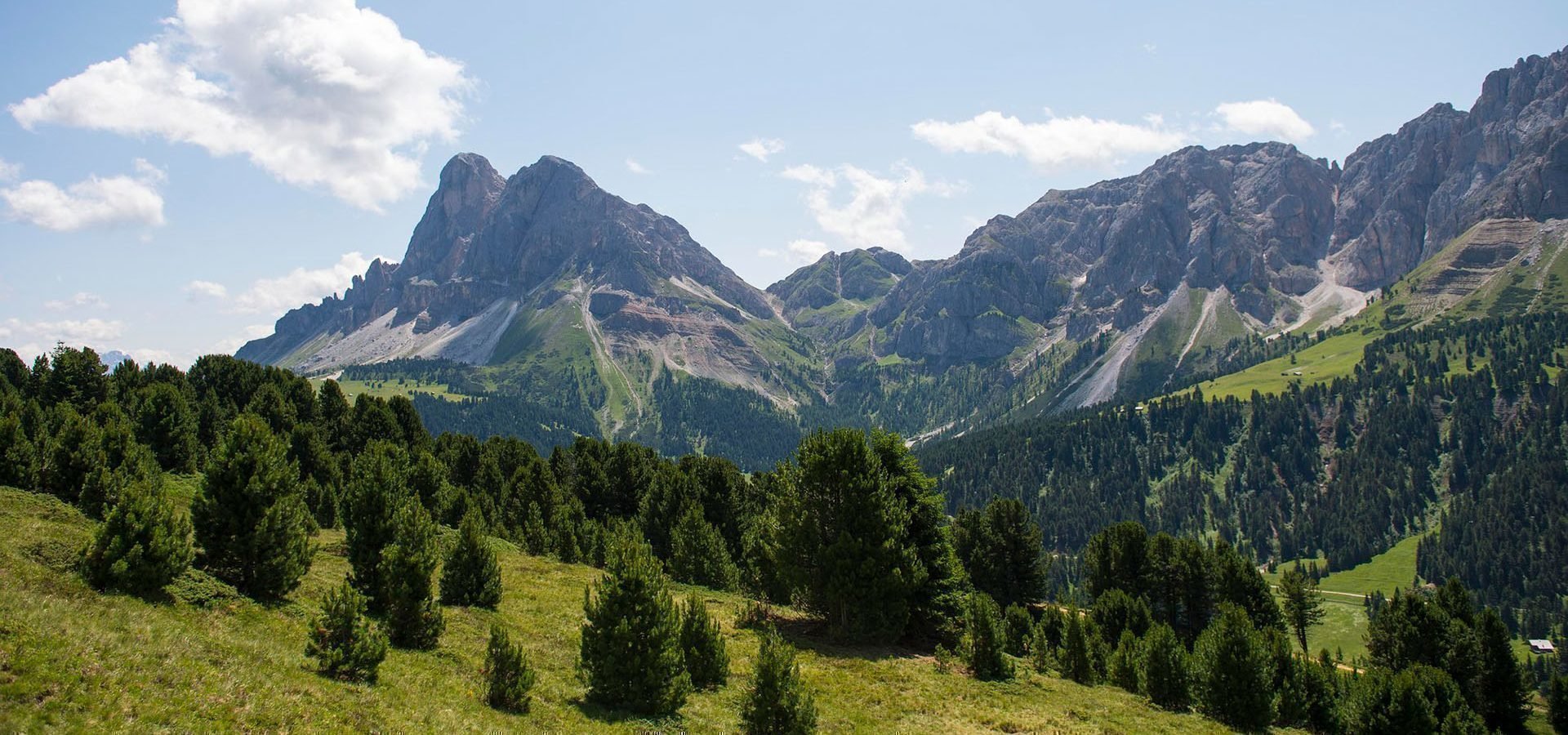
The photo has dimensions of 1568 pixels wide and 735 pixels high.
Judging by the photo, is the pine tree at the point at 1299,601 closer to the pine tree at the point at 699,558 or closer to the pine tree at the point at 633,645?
the pine tree at the point at 699,558

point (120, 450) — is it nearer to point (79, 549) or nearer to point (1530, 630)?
point (79, 549)

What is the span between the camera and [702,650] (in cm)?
3161

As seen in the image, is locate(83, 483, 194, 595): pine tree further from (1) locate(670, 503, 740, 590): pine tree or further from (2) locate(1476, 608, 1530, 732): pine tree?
(2) locate(1476, 608, 1530, 732): pine tree

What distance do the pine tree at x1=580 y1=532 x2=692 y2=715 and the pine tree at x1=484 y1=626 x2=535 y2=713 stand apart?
2.68m

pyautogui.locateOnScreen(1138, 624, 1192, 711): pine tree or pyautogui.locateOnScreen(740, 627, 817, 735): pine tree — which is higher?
pyautogui.locateOnScreen(740, 627, 817, 735): pine tree

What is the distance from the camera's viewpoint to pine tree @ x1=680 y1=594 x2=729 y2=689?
31266mm

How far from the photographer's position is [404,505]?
34.2 m

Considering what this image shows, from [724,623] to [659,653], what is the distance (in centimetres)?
1667

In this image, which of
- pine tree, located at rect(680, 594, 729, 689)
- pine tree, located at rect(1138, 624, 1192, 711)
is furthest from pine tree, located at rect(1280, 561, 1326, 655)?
pine tree, located at rect(680, 594, 729, 689)

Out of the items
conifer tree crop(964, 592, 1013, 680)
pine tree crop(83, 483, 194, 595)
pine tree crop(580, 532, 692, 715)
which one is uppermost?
pine tree crop(83, 483, 194, 595)

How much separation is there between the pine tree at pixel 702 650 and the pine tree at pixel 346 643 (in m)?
11.5

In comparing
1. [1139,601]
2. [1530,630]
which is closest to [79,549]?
[1139,601]

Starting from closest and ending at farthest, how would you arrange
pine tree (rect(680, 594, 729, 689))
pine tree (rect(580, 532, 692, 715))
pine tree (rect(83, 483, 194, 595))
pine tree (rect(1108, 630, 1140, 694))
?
pine tree (rect(83, 483, 194, 595)) < pine tree (rect(580, 532, 692, 715)) < pine tree (rect(680, 594, 729, 689)) < pine tree (rect(1108, 630, 1140, 694))

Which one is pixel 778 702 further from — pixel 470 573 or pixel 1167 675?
pixel 1167 675
